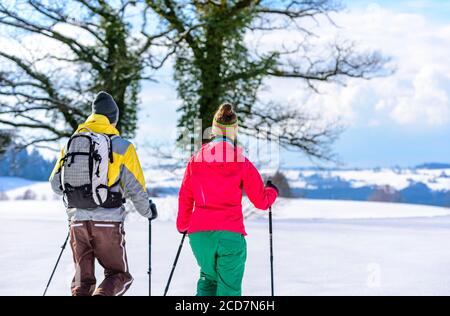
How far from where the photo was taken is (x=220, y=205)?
3.58 meters

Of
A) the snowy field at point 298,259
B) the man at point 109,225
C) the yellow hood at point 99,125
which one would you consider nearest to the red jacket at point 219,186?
the man at point 109,225

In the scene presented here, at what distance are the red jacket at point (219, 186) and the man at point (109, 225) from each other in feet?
1.19

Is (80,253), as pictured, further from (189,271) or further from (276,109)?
(276,109)

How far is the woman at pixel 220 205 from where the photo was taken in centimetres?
357

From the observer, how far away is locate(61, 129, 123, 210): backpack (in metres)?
3.62

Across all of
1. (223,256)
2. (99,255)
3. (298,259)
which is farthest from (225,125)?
(298,259)

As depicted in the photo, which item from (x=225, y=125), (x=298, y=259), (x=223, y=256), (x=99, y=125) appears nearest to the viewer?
(x=223, y=256)

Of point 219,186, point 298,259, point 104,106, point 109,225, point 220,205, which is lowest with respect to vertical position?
point 298,259

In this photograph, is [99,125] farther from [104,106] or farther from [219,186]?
[219,186]

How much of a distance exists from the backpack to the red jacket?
1.60 ft

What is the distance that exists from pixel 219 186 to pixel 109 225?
0.73 meters

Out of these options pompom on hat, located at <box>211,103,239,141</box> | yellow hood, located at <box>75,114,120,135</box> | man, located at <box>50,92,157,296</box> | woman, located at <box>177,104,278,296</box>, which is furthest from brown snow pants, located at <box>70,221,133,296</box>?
pompom on hat, located at <box>211,103,239,141</box>

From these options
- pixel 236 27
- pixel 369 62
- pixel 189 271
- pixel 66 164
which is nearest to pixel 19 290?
pixel 189 271

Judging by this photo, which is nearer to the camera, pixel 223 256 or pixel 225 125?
pixel 223 256
